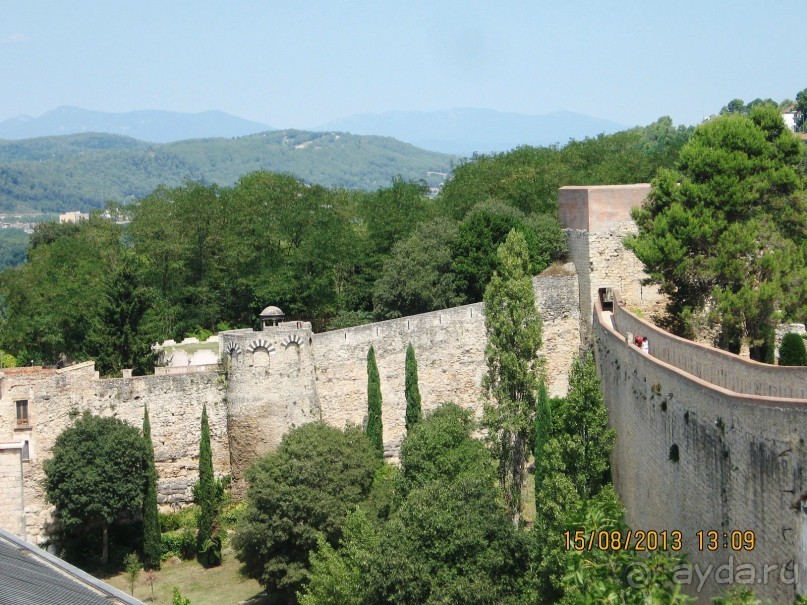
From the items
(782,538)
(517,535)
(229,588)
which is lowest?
(229,588)

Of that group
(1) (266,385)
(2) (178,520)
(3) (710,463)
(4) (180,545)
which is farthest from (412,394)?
(3) (710,463)

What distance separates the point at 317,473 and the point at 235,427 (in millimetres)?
4235

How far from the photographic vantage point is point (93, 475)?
2920 centimetres

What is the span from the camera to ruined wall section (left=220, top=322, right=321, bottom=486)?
31.0m

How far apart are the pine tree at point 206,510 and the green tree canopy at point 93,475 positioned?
1.48 meters

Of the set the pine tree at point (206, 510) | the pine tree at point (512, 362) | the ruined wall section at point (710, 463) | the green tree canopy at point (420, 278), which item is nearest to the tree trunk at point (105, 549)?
the pine tree at point (206, 510)

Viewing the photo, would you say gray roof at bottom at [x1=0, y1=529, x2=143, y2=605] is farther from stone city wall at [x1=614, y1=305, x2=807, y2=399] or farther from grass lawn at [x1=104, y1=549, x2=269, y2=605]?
grass lawn at [x1=104, y1=549, x2=269, y2=605]

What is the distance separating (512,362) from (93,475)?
35.0ft

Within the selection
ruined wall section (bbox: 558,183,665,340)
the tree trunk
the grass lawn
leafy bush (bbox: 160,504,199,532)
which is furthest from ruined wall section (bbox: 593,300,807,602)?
the tree trunk

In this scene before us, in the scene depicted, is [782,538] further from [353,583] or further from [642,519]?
[353,583]

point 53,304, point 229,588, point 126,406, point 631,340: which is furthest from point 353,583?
point 53,304

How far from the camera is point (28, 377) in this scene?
29.8 m

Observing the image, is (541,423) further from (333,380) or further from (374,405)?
(333,380)

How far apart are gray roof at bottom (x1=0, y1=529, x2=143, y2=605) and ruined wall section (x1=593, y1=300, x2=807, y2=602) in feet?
25.9
